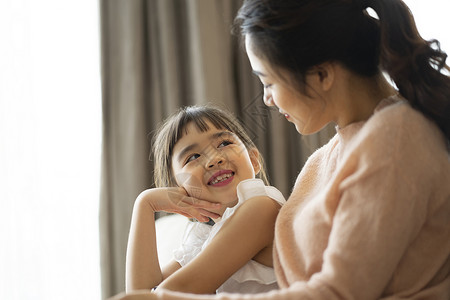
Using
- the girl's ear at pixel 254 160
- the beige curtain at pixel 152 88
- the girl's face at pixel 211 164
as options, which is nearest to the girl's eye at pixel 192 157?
the girl's face at pixel 211 164

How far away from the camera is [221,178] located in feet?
4.85

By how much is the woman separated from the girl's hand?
34 cm

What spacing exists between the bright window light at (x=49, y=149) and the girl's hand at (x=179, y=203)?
3.81 feet

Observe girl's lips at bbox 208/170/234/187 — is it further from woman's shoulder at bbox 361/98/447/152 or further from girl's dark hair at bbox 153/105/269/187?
woman's shoulder at bbox 361/98/447/152

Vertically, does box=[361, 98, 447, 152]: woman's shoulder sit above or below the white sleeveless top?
above

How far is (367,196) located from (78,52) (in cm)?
207

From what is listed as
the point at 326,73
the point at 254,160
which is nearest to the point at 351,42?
the point at 326,73

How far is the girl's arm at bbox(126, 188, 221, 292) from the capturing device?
142 centimetres

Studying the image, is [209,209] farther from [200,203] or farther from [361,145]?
[361,145]

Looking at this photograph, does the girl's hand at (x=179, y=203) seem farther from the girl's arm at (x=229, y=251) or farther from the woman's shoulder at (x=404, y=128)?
the woman's shoulder at (x=404, y=128)

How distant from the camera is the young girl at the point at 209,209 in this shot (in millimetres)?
1215

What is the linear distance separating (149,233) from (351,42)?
756mm

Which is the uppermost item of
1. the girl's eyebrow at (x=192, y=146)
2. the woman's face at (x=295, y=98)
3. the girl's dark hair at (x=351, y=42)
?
the girl's dark hair at (x=351, y=42)

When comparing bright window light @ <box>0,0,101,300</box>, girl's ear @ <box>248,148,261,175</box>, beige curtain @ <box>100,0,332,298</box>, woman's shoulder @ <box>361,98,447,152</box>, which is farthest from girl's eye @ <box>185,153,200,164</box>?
bright window light @ <box>0,0,101,300</box>
